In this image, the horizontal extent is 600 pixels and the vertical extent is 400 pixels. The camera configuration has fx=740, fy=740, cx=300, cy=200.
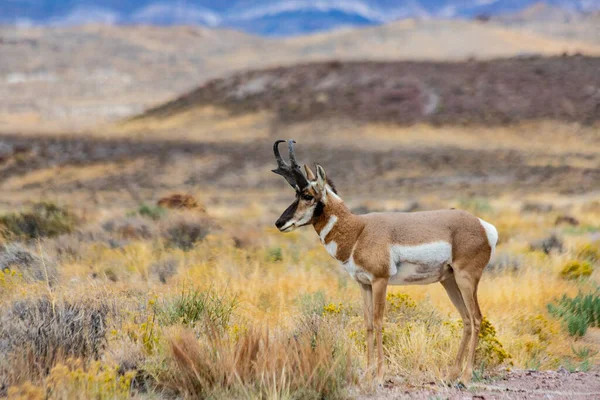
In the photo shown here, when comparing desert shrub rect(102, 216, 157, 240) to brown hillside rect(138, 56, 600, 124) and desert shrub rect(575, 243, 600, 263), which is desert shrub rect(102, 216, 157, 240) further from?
brown hillside rect(138, 56, 600, 124)

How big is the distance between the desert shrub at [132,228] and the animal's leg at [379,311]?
8110mm

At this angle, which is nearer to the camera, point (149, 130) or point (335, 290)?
point (335, 290)

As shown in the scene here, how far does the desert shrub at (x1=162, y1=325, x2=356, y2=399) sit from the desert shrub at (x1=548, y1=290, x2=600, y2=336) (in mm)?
3685

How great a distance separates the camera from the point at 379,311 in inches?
224

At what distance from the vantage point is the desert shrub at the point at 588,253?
39.3ft

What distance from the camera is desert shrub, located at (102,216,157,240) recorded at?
1343cm

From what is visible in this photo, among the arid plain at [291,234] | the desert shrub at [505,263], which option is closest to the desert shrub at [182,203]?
the arid plain at [291,234]

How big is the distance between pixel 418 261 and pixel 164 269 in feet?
16.4

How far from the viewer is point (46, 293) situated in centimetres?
672

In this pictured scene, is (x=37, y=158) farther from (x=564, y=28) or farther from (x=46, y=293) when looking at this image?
(x=564, y=28)

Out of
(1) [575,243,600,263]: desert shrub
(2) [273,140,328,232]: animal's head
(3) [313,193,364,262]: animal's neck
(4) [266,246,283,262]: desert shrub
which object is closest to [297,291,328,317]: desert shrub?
(3) [313,193,364,262]: animal's neck

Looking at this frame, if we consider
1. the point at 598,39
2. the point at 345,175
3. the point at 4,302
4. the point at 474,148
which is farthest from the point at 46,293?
the point at 598,39

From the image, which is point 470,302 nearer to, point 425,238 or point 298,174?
point 425,238

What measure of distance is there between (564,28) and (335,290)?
145864 millimetres
